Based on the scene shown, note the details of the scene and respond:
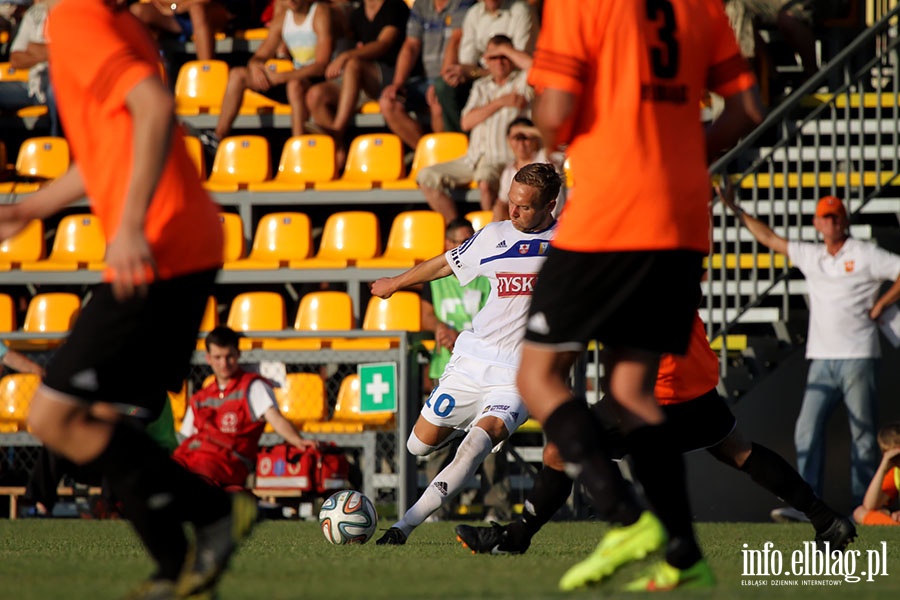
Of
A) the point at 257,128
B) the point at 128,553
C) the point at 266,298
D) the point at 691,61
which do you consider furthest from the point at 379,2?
the point at 691,61

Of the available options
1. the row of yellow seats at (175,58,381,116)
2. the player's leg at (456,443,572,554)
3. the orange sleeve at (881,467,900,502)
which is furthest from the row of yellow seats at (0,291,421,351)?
the player's leg at (456,443,572,554)

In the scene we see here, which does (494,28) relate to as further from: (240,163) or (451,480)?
(451,480)

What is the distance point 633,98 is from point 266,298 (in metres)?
9.08

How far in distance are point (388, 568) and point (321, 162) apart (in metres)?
8.87

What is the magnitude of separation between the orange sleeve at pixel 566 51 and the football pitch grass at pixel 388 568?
1633mm

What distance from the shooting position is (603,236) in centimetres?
429

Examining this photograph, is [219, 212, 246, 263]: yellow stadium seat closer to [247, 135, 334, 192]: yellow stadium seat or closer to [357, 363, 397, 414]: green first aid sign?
[247, 135, 334, 192]: yellow stadium seat

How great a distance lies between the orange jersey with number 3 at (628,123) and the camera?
14.1 ft

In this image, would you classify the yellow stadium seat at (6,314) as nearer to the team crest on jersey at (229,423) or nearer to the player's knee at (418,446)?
the team crest on jersey at (229,423)

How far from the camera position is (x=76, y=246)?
14.2 metres

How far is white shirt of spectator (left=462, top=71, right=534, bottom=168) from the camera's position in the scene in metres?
12.2

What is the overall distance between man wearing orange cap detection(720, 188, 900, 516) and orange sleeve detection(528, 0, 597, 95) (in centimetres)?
663

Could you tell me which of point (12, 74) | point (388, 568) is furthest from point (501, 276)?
point (12, 74)

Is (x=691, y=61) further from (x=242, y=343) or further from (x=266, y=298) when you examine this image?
(x=266, y=298)
